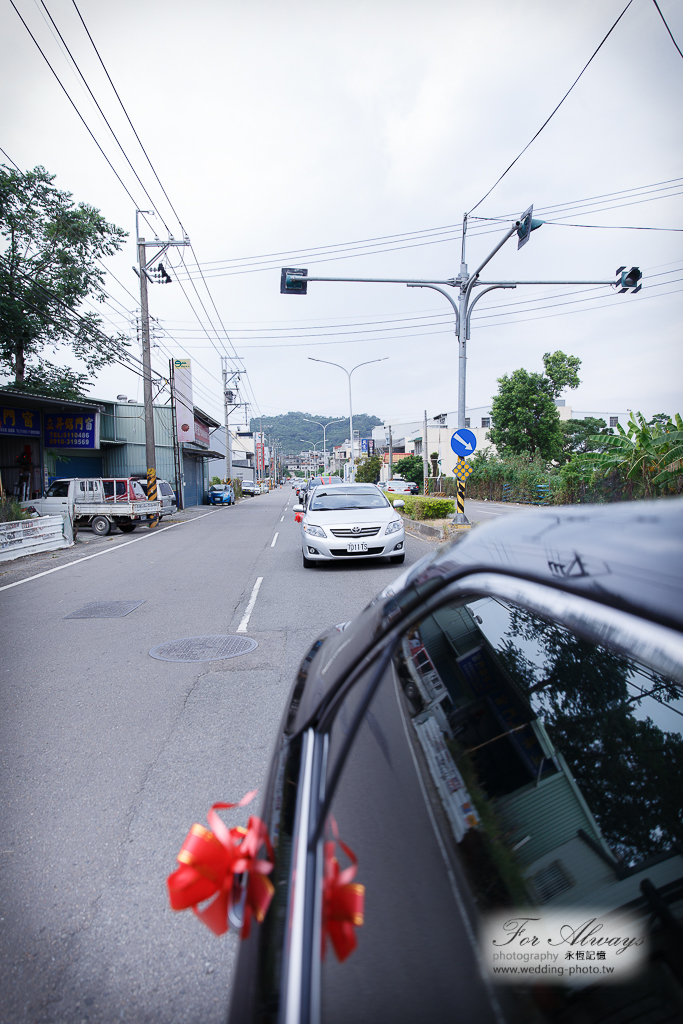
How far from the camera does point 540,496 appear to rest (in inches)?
1293

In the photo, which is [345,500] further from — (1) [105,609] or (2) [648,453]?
(2) [648,453]

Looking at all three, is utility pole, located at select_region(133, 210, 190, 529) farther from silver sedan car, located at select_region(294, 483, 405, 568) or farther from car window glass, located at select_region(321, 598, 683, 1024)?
car window glass, located at select_region(321, 598, 683, 1024)

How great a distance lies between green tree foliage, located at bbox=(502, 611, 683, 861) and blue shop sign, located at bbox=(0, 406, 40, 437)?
86.8 feet

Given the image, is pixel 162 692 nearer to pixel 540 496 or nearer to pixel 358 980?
pixel 358 980

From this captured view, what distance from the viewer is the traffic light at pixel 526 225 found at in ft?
36.3

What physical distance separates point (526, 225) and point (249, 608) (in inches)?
361

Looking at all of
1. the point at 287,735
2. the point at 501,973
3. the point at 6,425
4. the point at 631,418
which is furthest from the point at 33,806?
the point at 6,425

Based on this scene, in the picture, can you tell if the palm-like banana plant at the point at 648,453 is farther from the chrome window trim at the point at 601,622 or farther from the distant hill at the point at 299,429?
the distant hill at the point at 299,429

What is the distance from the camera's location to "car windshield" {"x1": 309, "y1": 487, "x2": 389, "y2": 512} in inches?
433

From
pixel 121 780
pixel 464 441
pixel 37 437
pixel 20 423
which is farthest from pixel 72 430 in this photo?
pixel 121 780

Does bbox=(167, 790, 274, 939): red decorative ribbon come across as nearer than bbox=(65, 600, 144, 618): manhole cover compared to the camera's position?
Yes

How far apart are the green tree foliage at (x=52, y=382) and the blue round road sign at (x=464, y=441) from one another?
2108 cm

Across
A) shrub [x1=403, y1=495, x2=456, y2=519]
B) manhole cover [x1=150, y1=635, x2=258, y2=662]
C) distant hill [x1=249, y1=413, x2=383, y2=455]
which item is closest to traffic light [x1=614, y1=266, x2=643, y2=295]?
shrub [x1=403, y1=495, x2=456, y2=519]

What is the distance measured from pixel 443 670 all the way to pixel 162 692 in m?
3.49
